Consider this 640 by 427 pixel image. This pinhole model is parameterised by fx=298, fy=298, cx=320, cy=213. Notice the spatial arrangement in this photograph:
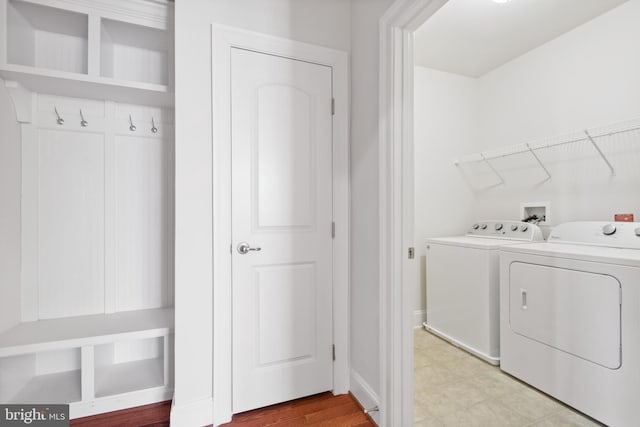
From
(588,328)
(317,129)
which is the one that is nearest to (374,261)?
(317,129)

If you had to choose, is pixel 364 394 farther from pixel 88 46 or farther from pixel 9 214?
pixel 88 46

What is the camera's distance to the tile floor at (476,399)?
160cm

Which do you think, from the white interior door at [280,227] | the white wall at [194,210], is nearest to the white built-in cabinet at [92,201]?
the white wall at [194,210]

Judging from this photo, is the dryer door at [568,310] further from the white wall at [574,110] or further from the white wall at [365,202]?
the white wall at [365,202]

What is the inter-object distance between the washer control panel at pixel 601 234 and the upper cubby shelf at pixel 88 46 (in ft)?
9.20

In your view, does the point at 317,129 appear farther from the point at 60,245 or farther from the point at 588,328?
the point at 588,328

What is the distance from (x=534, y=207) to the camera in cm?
259

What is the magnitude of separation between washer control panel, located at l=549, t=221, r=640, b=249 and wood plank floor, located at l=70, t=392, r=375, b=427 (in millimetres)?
1829

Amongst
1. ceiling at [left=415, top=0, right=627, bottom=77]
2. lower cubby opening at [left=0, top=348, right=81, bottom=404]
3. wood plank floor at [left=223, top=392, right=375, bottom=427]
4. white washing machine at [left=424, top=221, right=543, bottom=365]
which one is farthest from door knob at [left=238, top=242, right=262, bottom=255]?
ceiling at [left=415, top=0, right=627, bottom=77]

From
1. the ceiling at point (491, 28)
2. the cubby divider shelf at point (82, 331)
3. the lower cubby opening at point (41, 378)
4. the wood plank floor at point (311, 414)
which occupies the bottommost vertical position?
the wood plank floor at point (311, 414)

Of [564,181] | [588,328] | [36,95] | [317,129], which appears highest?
[36,95]

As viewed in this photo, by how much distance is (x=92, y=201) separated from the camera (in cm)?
179

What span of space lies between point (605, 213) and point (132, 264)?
10.6 feet

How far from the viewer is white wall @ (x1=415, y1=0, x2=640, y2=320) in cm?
206
